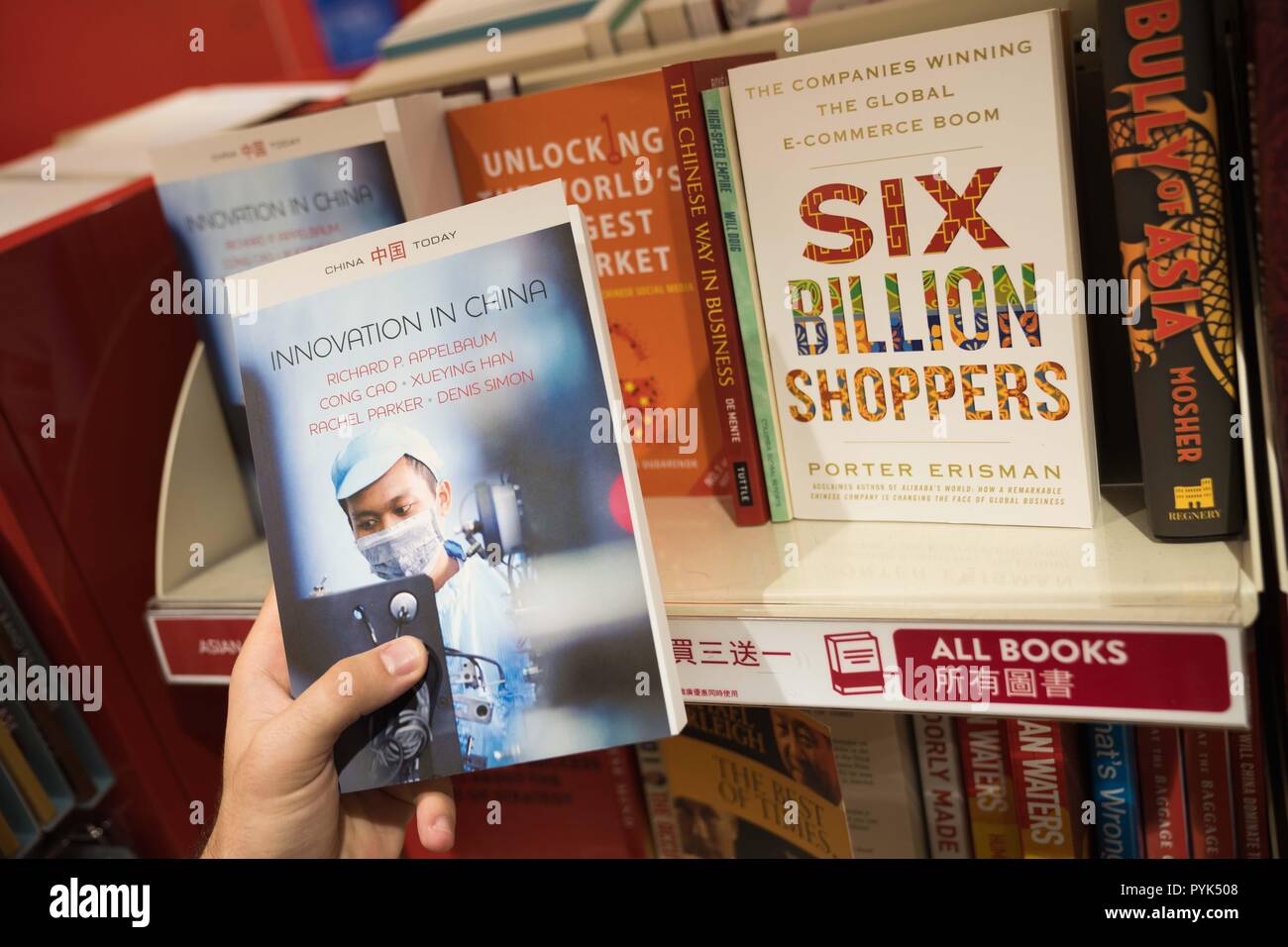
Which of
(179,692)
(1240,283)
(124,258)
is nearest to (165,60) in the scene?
(124,258)

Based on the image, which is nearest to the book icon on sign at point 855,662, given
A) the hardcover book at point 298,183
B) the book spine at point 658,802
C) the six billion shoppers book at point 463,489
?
the six billion shoppers book at point 463,489

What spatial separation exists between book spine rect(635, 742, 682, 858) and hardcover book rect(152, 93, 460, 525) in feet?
2.56

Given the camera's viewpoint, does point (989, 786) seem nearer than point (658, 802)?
Yes

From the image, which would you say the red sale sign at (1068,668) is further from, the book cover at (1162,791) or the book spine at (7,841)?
the book spine at (7,841)

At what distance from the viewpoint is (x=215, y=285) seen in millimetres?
1304

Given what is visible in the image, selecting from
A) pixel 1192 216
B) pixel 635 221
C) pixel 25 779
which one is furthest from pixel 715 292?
pixel 25 779

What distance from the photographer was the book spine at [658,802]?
4.74 feet

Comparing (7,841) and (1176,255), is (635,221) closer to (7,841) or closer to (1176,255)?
(1176,255)

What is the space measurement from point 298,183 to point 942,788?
1030mm

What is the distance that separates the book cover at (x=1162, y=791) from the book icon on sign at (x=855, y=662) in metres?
0.33

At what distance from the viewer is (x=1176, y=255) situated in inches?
34.4

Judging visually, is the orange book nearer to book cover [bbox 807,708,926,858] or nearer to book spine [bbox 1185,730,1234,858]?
book cover [bbox 807,708,926,858]

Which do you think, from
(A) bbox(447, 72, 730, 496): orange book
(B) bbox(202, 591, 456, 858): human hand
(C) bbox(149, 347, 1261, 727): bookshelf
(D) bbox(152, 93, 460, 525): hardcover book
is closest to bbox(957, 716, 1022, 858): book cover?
(C) bbox(149, 347, 1261, 727): bookshelf

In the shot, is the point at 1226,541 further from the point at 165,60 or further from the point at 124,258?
the point at 165,60
